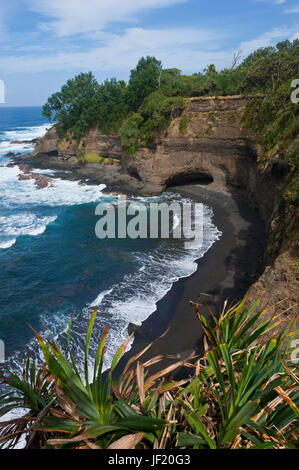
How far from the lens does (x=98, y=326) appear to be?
13.8 m

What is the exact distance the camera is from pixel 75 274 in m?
18.7

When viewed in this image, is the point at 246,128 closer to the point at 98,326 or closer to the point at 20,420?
the point at 98,326

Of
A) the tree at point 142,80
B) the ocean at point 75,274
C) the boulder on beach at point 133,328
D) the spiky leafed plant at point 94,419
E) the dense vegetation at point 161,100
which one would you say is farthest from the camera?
the tree at point 142,80

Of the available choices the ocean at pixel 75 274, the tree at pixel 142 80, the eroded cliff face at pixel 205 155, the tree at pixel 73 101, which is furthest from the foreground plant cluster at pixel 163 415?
the tree at pixel 73 101

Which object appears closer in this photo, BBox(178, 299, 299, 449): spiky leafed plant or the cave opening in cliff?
BBox(178, 299, 299, 449): spiky leafed plant

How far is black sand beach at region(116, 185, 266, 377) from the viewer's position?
41.3 ft

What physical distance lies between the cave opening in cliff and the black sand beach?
8.26 m

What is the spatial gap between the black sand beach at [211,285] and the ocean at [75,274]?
2.16ft

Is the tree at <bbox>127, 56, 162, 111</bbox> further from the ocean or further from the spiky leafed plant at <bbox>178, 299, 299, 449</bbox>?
the spiky leafed plant at <bbox>178, 299, 299, 449</bbox>

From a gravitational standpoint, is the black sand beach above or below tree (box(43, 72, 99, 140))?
below

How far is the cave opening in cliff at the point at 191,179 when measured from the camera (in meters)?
33.8

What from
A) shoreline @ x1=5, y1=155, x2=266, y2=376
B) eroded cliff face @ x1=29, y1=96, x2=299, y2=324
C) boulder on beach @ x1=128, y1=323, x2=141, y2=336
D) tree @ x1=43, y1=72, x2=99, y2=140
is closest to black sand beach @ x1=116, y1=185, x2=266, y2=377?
shoreline @ x1=5, y1=155, x2=266, y2=376

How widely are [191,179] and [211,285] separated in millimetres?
21058

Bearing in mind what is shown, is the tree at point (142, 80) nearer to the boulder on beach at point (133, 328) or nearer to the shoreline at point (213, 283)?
the shoreline at point (213, 283)
